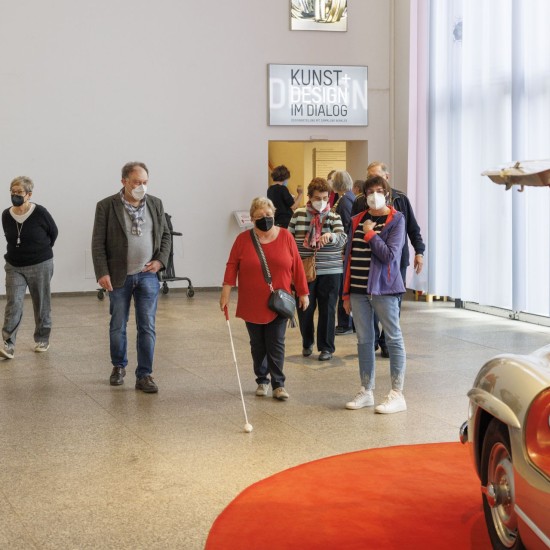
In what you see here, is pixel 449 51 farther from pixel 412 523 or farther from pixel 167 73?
pixel 412 523

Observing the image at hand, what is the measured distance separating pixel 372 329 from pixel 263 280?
0.89m

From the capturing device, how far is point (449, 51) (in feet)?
45.0

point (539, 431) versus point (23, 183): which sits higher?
point (23, 183)

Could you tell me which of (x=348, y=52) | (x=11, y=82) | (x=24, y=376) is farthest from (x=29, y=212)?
(x=348, y=52)

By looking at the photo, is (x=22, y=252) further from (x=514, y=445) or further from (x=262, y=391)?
(x=514, y=445)

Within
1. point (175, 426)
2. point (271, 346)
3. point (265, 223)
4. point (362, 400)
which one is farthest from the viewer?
point (271, 346)

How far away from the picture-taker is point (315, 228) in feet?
30.2

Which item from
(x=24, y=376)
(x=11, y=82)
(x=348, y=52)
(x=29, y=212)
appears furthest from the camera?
(x=348, y=52)

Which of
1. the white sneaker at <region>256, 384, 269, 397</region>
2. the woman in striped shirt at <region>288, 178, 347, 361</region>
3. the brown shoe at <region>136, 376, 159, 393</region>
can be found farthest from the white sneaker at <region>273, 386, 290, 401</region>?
the woman in striped shirt at <region>288, 178, 347, 361</region>

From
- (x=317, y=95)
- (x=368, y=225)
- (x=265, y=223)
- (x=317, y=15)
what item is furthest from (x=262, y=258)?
(x=317, y=15)

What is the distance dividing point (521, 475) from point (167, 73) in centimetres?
1264

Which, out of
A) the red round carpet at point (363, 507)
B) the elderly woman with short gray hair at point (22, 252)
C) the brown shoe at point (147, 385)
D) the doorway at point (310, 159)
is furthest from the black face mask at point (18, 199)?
the doorway at point (310, 159)

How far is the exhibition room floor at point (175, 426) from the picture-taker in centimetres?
486

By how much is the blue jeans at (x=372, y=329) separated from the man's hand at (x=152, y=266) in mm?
1674
